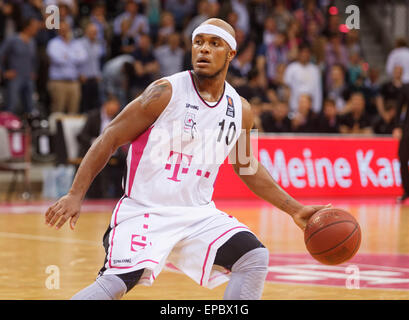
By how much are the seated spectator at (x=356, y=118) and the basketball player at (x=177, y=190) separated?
13238 millimetres

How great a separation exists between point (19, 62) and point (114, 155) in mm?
2705

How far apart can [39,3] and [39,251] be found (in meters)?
8.84

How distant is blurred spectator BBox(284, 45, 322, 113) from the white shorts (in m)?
13.4


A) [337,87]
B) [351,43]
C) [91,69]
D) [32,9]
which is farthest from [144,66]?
[351,43]

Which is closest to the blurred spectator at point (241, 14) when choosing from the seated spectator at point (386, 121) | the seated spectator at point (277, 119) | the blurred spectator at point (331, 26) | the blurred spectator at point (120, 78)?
the blurred spectator at point (331, 26)

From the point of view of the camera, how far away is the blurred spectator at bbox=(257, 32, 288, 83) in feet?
63.9

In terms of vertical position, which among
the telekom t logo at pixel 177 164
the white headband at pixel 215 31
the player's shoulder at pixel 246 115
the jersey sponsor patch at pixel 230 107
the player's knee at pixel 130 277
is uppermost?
the white headband at pixel 215 31

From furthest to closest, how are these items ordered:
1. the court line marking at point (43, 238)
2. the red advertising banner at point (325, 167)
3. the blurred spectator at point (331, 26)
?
the blurred spectator at point (331, 26), the red advertising banner at point (325, 167), the court line marking at point (43, 238)

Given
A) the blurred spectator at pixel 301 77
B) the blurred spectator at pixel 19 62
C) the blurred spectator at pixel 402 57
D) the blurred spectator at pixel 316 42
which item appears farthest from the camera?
the blurred spectator at pixel 316 42

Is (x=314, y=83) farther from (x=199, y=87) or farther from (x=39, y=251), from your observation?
(x=199, y=87)

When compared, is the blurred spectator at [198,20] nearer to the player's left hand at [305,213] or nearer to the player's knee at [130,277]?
the player's left hand at [305,213]

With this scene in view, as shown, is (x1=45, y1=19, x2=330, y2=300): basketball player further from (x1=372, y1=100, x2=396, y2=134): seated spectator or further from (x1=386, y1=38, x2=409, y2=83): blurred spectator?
(x1=386, y1=38, x2=409, y2=83): blurred spectator

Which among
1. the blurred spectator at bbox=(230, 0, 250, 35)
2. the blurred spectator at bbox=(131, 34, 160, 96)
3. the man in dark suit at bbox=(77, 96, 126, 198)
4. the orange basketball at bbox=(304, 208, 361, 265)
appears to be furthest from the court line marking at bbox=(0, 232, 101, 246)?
the blurred spectator at bbox=(230, 0, 250, 35)

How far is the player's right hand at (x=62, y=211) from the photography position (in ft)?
15.5
